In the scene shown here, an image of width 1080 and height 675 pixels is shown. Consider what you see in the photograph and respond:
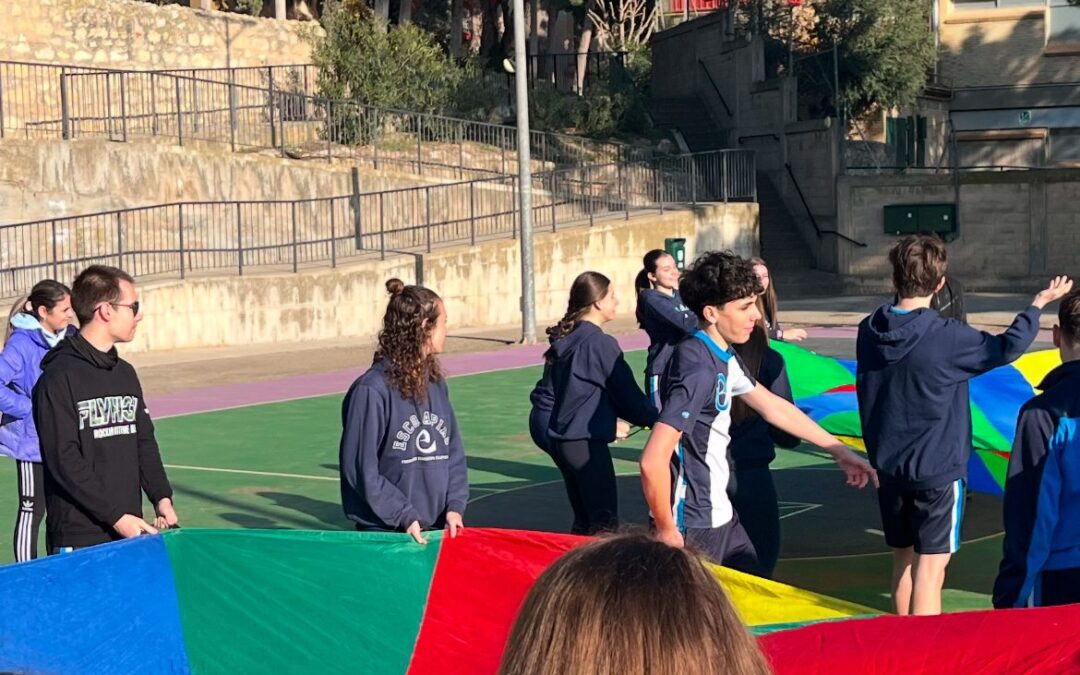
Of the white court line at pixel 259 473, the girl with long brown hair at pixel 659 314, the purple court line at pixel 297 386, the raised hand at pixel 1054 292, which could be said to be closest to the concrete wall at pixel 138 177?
the purple court line at pixel 297 386

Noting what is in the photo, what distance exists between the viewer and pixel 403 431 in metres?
6.65

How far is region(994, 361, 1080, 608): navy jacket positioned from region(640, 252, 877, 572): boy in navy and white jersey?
113 cm

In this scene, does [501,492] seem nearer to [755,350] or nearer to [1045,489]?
[755,350]

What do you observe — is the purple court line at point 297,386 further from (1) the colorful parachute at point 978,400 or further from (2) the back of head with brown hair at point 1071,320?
(2) the back of head with brown hair at point 1071,320

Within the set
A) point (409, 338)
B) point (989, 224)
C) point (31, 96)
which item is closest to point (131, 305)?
point (409, 338)

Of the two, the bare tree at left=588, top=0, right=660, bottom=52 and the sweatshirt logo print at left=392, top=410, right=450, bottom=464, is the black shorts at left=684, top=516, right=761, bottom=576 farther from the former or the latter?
the bare tree at left=588, top=0, right=660, bottom=52

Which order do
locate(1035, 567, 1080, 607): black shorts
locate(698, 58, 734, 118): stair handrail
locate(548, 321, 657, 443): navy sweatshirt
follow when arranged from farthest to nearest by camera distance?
locate(698, 58, 734, 118): stair handrail
locate(548, 321, 657, 443): navy sweatshirt
locate(1035, 567, 1080, 607): black shorts

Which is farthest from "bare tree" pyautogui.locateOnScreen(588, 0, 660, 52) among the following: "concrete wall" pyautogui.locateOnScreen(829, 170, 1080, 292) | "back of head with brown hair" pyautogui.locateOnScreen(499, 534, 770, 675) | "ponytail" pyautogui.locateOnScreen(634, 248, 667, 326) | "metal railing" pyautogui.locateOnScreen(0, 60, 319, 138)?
"back of head with brown hair" pyautogui.locateOnScreen(499, 534, 770, 675)

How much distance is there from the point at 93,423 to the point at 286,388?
43.6ft

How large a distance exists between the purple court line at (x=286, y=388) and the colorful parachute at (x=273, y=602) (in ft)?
35.5

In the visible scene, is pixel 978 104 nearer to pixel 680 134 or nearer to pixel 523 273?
pixel 680 134

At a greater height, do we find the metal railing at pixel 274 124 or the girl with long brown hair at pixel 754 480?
the metal railing at pixel 274 124

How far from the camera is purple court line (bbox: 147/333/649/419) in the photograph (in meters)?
18.3

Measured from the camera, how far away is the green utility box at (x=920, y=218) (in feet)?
105
